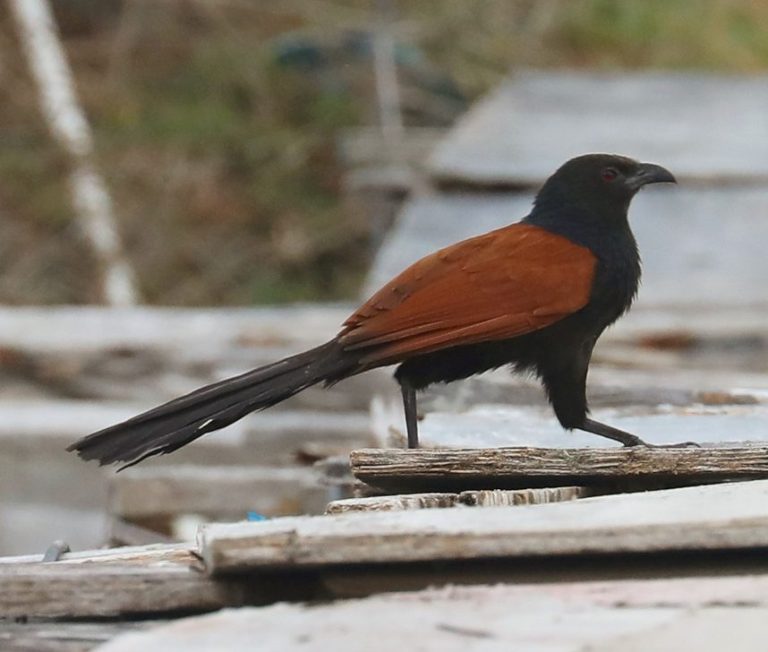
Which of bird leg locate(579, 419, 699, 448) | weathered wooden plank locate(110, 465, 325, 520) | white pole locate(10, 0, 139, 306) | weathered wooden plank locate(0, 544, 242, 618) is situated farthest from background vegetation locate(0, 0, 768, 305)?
weathered wooden plank locate(0, 544, 242, 618)

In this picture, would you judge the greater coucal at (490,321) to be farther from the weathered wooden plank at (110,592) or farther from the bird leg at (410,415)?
the weathered wooden plank at (110,592)

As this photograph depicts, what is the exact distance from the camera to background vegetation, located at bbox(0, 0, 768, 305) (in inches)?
515

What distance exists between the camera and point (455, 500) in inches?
94.1

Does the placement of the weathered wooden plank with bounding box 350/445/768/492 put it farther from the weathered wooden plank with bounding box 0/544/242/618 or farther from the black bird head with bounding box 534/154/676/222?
the black bird head with bounding box 534/154/676/222

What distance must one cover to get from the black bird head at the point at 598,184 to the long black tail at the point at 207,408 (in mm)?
913

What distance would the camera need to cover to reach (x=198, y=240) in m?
13.8

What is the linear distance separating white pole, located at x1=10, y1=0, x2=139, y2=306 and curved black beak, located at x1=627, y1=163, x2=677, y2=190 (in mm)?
7682

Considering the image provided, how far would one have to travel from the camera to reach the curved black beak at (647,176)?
14.0 feet

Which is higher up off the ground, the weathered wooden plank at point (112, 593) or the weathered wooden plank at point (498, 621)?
the weathered wooden plank at point (112, 593)

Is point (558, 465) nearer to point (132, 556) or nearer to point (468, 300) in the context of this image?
point (132, 556)

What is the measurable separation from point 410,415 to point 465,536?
1.61 metres

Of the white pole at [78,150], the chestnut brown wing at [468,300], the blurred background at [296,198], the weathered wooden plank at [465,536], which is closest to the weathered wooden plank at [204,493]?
the blurred background at [296,198]

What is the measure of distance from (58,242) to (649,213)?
6.27 m

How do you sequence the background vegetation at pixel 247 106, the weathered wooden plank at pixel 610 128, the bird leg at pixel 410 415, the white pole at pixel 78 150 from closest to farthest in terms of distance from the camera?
the bird leg at pixel 410 415 < the weathered wooden plank at pixel 610 128 < the white pole at pixel 78 150 < the background vegetation at pixel 247 106
